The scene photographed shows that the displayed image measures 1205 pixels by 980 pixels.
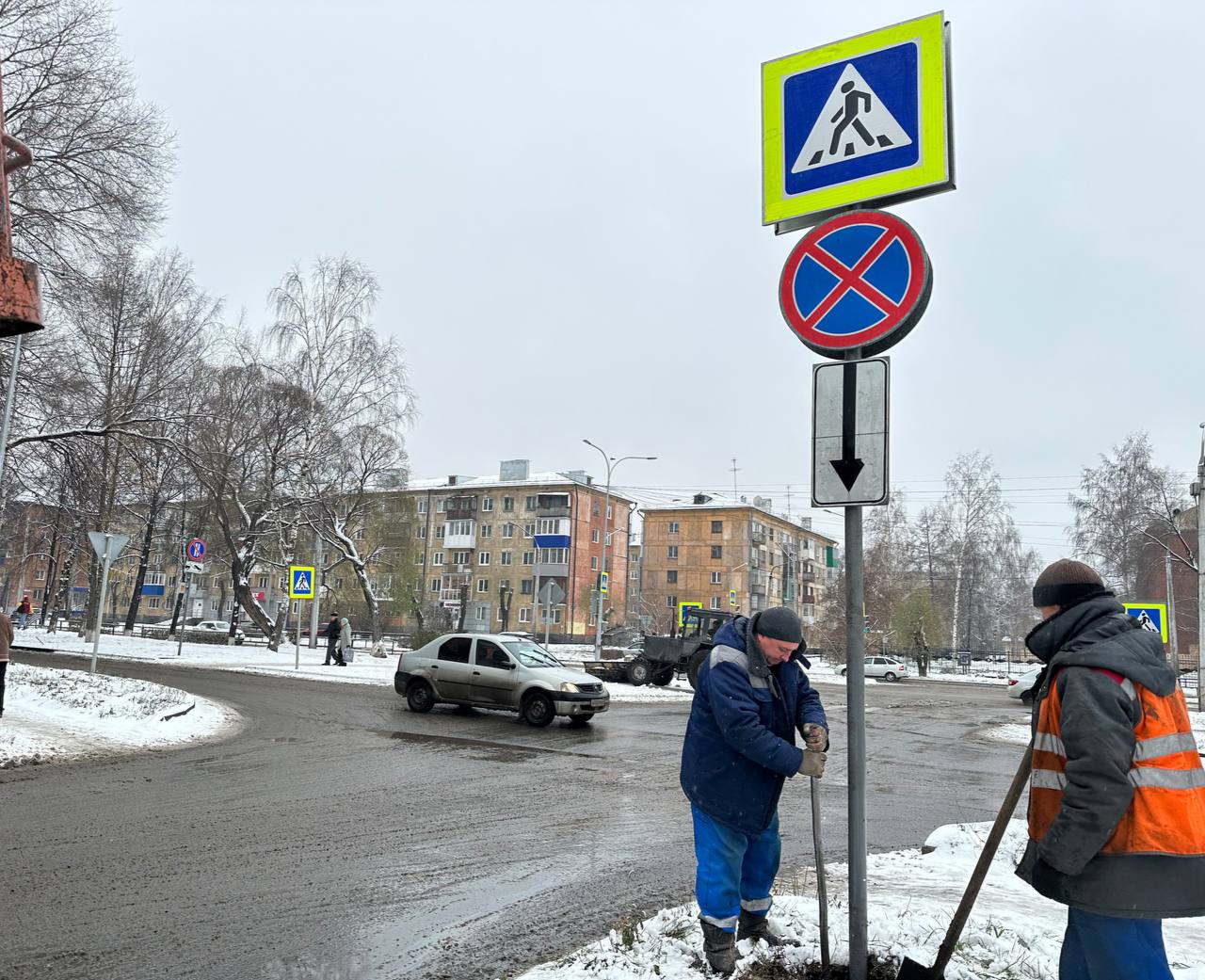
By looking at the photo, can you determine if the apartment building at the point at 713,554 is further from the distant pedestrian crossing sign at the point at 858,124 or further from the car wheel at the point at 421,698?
the distant pedestrian crossing sign at the point at 858,124

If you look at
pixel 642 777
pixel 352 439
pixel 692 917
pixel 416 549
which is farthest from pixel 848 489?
pixel 416 549

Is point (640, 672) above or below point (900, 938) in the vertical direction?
below

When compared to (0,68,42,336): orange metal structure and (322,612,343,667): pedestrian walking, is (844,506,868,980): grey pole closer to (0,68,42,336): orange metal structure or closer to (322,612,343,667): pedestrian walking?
(0,68,42,336): orange metal structure

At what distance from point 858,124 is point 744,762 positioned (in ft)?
9.40

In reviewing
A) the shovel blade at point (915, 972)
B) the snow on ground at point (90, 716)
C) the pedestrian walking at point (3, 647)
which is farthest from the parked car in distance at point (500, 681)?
the shovel blade at point (915, 972)

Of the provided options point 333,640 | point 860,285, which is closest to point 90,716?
point 860,285

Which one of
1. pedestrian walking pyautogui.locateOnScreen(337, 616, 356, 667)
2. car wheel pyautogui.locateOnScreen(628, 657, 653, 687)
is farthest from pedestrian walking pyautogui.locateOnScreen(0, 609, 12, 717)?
car wheel pyautogui.locateOnScreen(628, 657, 653, 687)

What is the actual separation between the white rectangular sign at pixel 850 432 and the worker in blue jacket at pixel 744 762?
0.71 metres

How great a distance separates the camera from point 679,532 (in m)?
87.1

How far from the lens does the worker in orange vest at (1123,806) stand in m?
2.65

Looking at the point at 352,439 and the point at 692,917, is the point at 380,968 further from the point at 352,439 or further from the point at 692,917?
the point at 352,439

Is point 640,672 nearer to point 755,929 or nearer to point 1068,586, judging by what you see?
point 755,929

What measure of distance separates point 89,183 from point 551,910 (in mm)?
17451

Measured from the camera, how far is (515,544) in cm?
8012
